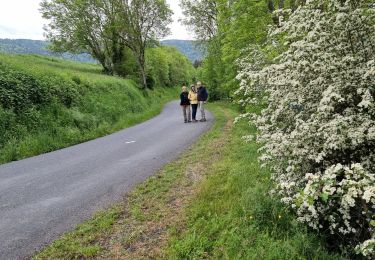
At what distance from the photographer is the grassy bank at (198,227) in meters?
5.13

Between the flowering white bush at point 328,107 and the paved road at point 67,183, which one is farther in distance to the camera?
the paved road at point 67,183

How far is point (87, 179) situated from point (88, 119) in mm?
9882

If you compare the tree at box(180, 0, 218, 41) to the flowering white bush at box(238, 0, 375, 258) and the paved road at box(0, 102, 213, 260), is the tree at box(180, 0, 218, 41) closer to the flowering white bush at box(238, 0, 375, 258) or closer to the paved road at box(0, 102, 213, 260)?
the paved road at box(0, 102, 213, 260)

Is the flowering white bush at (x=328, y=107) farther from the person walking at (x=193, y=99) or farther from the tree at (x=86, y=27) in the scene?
Answer: the tree at (x=86, y=27)

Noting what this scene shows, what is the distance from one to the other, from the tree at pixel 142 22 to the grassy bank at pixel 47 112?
515 inches

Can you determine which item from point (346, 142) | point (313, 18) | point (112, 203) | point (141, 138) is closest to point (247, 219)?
point (346, 142)

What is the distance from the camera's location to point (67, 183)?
8883mm

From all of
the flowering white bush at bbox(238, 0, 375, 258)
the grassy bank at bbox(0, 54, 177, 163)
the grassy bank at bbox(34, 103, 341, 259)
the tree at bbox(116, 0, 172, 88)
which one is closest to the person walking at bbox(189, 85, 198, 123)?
the grassy bank at bbox(0, 54, 177, 163)

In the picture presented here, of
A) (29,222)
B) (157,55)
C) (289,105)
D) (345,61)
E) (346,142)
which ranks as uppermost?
(157,55)

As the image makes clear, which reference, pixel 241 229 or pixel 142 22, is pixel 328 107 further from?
pixel 142 22

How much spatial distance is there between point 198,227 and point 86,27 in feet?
114

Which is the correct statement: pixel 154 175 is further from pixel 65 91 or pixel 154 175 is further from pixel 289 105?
pixel 65 91

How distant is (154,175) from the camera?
9.30 m

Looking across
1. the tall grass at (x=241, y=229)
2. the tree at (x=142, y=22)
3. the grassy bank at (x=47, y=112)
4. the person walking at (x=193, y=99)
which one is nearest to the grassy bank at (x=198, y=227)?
the tall grass at (x=241, y=229)
